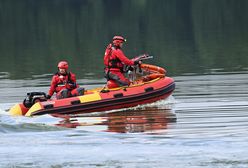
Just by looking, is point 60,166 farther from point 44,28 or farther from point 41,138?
point 44,28

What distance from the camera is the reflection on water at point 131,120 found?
74.0 ft

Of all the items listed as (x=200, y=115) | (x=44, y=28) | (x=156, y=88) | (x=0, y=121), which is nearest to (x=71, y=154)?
(x=0, y=121)

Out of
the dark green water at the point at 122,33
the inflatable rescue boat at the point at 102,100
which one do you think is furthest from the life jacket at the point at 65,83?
the dark green water at the point at 122,33

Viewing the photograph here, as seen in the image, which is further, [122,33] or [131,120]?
[122,33]

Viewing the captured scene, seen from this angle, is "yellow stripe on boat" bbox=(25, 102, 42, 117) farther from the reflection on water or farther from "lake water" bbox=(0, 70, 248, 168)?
"lake water" bbox=(0, 70, 248, 168)

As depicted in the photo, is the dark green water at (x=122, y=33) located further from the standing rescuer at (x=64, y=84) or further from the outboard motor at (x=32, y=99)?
the outboard motor at (x=32, y=99)

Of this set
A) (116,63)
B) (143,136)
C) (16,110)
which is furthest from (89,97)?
(143,136)

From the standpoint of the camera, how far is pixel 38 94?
25.9 metres

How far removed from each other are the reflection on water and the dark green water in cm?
983

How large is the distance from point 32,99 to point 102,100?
200 cm

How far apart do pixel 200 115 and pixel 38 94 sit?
191 inches

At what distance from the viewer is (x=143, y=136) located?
20391 mm

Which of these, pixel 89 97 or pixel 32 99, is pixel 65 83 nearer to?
pixel 89 97

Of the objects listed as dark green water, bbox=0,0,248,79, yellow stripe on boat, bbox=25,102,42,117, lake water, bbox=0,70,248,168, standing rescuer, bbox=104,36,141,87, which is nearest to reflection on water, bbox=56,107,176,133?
lake water, bbox=0,70,248,168
